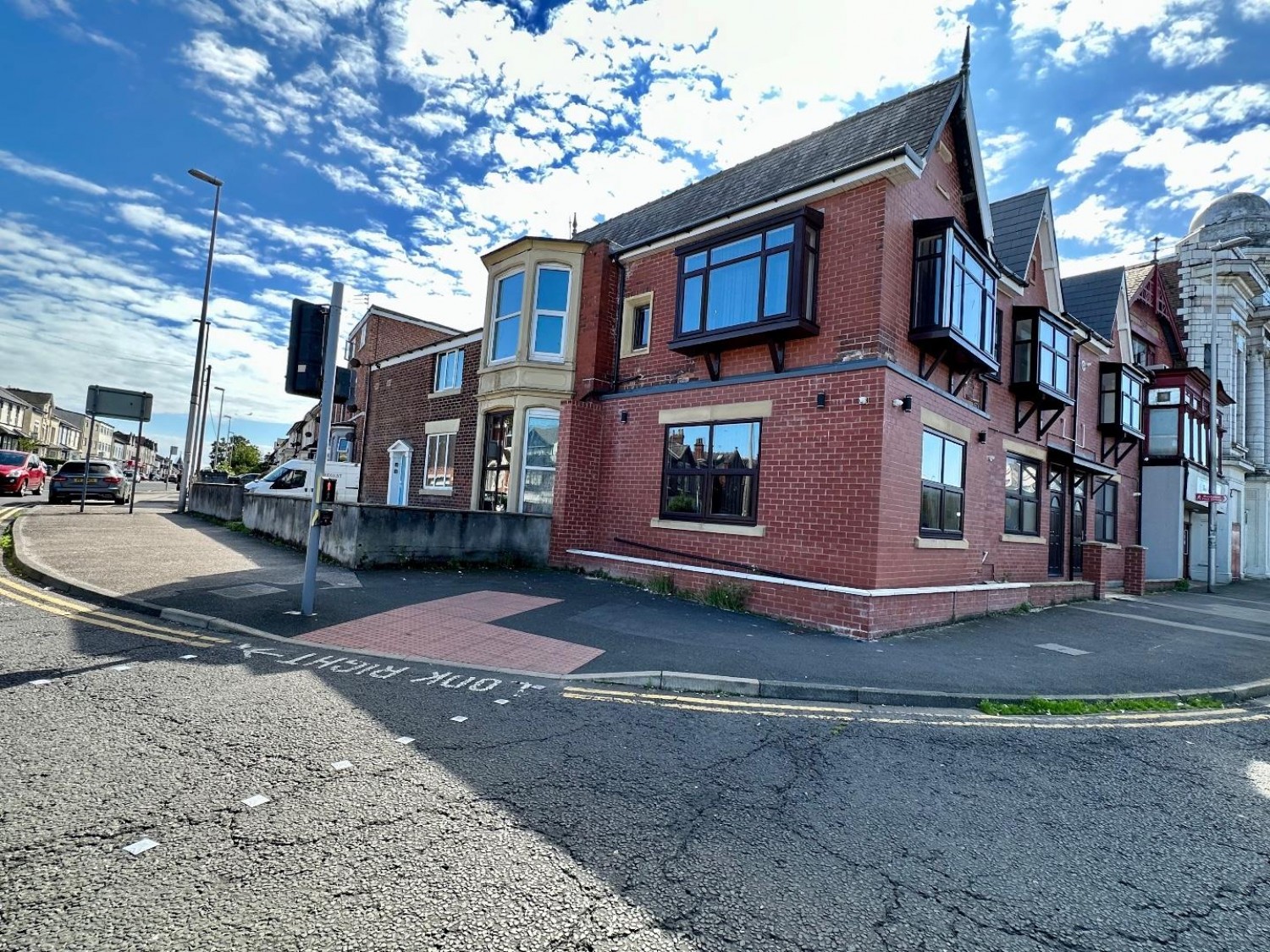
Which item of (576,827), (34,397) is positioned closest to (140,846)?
(576,827)

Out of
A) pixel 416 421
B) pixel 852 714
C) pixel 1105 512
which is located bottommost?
pixel 852 714

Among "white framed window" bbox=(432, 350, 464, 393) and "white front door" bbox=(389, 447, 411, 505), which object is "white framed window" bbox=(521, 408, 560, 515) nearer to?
"white framed window" bbox=(432, 350, 464, 393)

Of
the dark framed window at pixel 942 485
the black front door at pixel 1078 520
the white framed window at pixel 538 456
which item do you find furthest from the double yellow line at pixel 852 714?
the black front door at pixel 1078 520

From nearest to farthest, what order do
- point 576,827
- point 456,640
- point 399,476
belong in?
point 576,827 < point 456,640 < point 399,476

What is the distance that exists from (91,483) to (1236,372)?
50.2 meters

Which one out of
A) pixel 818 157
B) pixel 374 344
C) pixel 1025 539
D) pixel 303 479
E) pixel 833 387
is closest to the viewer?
pixel 833 387

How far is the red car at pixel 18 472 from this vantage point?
23797 mm

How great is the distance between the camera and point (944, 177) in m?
12.0

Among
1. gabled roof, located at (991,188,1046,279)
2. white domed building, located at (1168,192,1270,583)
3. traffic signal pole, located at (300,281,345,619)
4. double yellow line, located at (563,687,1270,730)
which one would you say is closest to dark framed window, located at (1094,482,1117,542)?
white domed building, located at (1168,192,1270,583)

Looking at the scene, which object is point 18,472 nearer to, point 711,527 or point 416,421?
point 416,421

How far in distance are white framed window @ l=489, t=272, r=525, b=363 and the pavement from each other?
5404mm

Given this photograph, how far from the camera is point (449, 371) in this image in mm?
19156

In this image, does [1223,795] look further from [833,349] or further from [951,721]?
[833,349]

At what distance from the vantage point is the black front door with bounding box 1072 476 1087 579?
17703 mm
